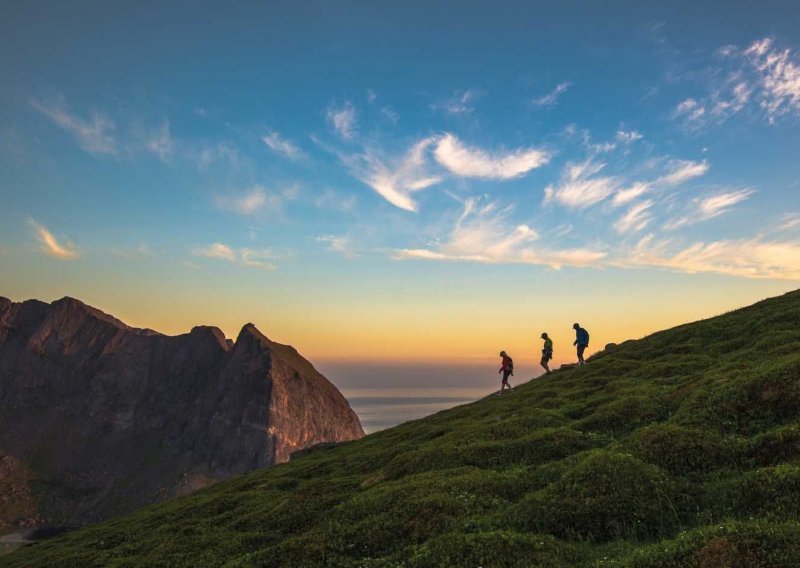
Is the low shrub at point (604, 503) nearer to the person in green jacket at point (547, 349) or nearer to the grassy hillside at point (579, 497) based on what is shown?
the grassy hillside at point (579, 497)

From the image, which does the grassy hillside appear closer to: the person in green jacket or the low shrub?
the low shrub

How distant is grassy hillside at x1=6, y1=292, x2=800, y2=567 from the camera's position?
46.3 feet

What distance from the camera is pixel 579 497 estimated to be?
55.8 ft

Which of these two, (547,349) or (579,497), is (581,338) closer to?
(547,349)

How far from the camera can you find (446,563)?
46.9 feet

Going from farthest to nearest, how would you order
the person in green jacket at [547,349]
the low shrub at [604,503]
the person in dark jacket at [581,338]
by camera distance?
the person in green jacket at [547,349] < the person in dark jacket at [581,338] < the low shrub at [604,503]

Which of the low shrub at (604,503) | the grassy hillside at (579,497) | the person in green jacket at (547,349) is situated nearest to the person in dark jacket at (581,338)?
the person in green jacket at (547,349)

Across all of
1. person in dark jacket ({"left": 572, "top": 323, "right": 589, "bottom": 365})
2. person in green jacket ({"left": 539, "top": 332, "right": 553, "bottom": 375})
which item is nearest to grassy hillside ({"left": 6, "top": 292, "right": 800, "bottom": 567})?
person in dark jacket ({"left": 572, "top": 323, "right": 589, "bottom": 365})

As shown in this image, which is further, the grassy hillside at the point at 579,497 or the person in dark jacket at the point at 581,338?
the person in dark jacket at the point at 581,338

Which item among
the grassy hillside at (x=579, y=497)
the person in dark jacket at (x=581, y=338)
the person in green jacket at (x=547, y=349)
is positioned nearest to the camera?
the grassy hillside at (x=579, y=497)

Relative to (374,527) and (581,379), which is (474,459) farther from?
(581,379)

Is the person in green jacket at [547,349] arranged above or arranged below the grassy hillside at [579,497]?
above

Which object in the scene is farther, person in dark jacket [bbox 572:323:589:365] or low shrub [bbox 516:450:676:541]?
person in dark jacket [bbox 572:323:589:365]

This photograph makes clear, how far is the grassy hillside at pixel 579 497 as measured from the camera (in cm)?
1410
